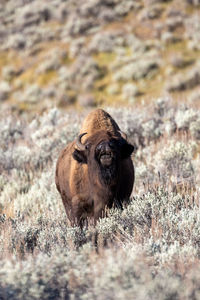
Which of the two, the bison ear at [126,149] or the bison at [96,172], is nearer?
the bison at [96,172]

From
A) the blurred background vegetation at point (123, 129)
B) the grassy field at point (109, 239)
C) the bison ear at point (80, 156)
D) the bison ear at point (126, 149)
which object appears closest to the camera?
the grassy field at point (109, 239)

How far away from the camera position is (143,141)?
10781 mm

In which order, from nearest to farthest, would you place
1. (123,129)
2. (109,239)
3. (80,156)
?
(109,239) → (80,156) → (123,129)

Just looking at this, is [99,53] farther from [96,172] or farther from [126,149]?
[96,172]

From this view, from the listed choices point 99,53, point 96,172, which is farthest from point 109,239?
point 99,53

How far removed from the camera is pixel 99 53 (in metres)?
28.2

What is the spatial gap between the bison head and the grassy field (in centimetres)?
55

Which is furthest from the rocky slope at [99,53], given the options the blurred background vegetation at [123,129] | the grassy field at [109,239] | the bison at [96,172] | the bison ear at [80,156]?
the bison ear at [80,156]

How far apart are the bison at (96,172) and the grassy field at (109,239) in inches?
7.9

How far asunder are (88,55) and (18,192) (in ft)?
67.3

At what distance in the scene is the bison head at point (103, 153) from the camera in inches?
184

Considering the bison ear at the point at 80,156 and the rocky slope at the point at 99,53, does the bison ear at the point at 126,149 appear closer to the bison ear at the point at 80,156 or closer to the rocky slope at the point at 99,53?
the bison ear at the point at 80,156

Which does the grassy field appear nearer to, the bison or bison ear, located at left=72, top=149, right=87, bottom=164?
the bison

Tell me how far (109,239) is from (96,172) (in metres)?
0.78
